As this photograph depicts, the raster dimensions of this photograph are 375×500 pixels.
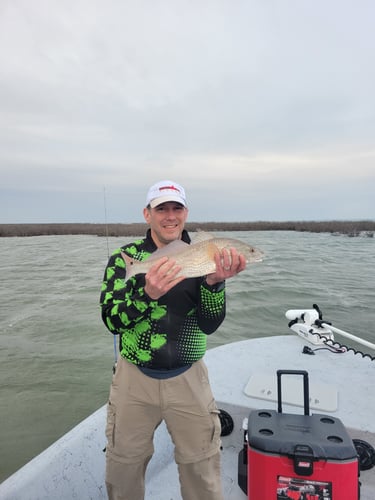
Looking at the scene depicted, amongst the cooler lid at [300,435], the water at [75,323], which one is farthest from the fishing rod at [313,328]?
the cooler lid at [300,435]

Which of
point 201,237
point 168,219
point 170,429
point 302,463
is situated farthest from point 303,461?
point 168,219

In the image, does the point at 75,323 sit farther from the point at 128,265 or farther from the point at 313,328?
the point at 128,265

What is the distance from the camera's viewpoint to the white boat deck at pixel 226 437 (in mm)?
3145

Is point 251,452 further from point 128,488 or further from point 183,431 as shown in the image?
point 128,488

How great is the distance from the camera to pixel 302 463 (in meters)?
2.40

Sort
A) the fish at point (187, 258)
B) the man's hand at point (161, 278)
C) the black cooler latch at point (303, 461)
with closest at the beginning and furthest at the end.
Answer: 1. the black cooler latch at point (303, 461)
2. the man's hand at point (161, 278)
3. the fish at point (187, 258)

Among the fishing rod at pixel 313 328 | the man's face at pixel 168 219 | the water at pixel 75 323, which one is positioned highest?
the man's face at pixel 168 219

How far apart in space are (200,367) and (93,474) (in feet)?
5.69

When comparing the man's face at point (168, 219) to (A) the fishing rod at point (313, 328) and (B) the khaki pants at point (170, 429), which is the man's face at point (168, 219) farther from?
(A) the fishing rod at point (313, 328)

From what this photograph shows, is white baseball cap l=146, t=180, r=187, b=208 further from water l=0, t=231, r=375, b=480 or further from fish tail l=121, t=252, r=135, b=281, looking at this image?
water l=0, t=231, r=375, b=480

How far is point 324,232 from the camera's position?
5997 cm

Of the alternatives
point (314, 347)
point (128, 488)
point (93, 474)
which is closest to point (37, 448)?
point (93, 474)

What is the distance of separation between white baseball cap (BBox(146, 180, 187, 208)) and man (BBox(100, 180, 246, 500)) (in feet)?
0.05

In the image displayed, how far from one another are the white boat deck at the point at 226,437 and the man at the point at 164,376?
0.76 meters
